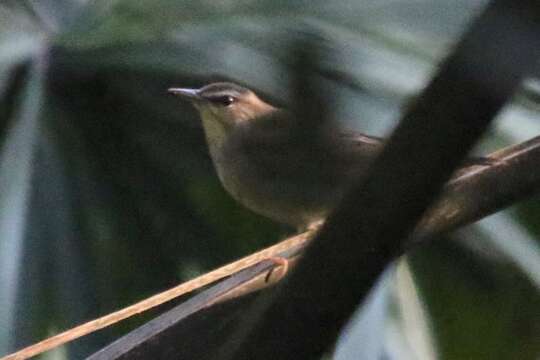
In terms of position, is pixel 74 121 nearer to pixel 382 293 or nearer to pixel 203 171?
pixel 203 171

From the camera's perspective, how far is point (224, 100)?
151 centimetres

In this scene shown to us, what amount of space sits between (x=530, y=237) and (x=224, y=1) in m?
0.60

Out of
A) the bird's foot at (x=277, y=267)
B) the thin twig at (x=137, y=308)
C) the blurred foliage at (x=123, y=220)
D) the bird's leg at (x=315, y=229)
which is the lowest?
the blurred foliage at (x=123, y=220)

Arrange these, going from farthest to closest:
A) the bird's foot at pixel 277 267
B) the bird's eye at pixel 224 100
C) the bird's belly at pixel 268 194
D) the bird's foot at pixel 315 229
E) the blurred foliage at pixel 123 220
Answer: the bird's eye at pixel 224 100
the blurred foliage at pixel 123 220
the bird's belly at pixel 268 194
the bird's foot at pixel 277 267
the bird's foot at pixel 315 229

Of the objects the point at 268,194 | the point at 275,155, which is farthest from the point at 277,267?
the point at 268,194

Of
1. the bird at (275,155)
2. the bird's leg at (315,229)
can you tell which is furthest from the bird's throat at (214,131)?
the bird's leg at (315,229)

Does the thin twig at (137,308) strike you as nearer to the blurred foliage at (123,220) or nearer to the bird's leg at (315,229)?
the bird's leg at (315,229)

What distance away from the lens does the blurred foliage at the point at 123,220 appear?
3.96ft

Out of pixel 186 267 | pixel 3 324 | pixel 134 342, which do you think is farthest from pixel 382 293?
pixel 134 342

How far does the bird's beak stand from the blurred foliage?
0.02 m

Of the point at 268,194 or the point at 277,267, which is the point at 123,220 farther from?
the point at 277,267

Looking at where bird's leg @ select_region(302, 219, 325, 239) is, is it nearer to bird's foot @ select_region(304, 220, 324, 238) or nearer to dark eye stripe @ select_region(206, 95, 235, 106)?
bird's foot @ select_region(304, 220, 324, 238)

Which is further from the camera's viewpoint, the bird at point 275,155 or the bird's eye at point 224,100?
the bird's eye at point 224,100

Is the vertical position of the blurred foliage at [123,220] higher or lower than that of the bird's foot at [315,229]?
lower
